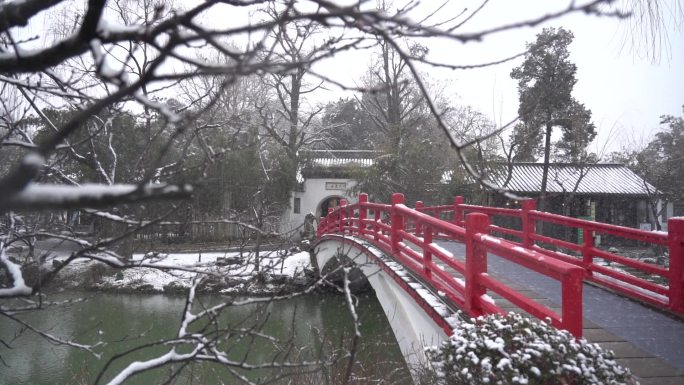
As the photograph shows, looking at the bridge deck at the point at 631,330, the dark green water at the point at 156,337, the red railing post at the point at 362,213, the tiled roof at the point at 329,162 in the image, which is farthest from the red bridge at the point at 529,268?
the tiled roof at the point at 329,162

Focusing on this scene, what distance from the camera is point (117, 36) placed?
115 centimetres

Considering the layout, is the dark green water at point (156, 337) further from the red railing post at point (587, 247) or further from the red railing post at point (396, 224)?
the red railing post at point (587, 247)

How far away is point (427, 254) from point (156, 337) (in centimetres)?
744

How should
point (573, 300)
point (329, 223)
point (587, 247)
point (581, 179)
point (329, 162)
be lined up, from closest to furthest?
point (573, 300) → point (587, 247) → point (329, 223) → point (581, 179) → point (329, 162)

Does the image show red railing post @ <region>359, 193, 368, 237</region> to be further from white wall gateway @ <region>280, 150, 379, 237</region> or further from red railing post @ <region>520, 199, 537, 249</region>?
white wall gateway @ <region>280, 150, 379, 237</region>

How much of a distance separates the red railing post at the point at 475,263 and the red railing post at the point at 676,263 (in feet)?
5.56

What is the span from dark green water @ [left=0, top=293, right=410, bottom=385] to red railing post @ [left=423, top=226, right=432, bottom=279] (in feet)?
5.40

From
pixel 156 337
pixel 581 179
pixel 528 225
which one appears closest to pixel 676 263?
pixel 528 225

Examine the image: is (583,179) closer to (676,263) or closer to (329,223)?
(329,223)

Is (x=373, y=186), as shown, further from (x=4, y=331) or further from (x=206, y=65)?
(x=206, y=65)

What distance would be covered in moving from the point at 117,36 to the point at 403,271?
4887mm

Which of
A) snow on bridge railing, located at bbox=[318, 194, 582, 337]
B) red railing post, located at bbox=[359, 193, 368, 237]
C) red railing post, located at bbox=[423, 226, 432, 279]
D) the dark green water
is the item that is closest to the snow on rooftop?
the dark green water

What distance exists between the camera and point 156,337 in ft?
32.5

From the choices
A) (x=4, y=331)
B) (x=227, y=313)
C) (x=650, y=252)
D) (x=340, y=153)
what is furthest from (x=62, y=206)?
(x=340, y=153)
